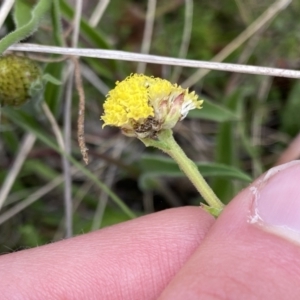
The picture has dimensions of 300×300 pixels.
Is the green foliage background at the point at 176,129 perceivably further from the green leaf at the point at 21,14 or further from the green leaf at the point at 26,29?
the green leaf at the point at 26,29

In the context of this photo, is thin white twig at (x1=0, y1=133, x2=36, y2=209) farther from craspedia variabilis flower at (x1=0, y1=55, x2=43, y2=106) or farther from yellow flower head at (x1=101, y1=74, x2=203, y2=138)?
yellow flower head at (x1=101, y1=74, x2=203, y2=138)

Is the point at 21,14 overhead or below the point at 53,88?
overhead

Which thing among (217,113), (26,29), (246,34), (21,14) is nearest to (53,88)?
(21,14)

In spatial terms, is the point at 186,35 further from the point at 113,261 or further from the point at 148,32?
the point at 113,261

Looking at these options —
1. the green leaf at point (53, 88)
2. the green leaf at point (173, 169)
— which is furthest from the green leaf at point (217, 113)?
the green leaf at point (53, 88)

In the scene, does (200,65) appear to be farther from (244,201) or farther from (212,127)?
(212,127)

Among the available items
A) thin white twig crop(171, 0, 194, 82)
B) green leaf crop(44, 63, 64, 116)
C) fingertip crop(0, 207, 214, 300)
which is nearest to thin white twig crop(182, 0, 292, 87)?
thin white twig crop(171, 0, 194, 82)

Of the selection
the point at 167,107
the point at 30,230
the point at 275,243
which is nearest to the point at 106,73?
the point at 30,230
